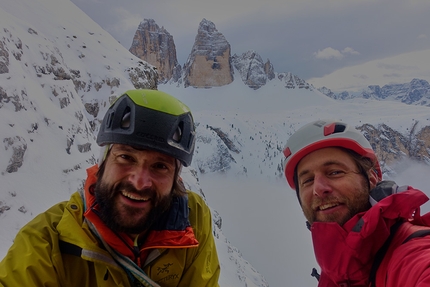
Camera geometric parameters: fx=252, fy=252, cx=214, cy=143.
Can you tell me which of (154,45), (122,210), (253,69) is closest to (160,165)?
(122,210)

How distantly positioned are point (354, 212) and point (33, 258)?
272cm

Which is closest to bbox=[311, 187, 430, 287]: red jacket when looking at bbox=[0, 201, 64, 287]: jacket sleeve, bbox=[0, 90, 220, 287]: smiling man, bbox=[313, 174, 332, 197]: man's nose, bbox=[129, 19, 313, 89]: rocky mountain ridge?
bbox=[313, 174, 332, 197]: man's nose

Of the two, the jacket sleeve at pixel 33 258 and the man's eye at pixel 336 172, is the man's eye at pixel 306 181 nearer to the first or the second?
the man's eye at pixel 336 172

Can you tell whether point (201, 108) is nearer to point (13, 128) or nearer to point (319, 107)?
point (319, 107)

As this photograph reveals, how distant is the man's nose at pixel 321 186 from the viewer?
2.50 meters

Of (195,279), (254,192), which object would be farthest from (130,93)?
(254,192)

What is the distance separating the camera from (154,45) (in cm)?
12519

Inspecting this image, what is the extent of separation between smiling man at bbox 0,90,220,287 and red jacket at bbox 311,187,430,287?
124cm

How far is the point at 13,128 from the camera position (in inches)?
316

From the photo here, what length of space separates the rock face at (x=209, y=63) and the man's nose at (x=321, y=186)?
128m

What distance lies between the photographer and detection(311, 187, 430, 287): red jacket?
1768 mm

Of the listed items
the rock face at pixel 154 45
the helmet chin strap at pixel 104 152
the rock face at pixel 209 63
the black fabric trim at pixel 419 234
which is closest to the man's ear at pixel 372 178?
the black fabric trim at pixel 419 234

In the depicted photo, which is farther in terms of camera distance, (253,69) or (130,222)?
(253,69)

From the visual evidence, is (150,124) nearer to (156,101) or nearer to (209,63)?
(156,101)
